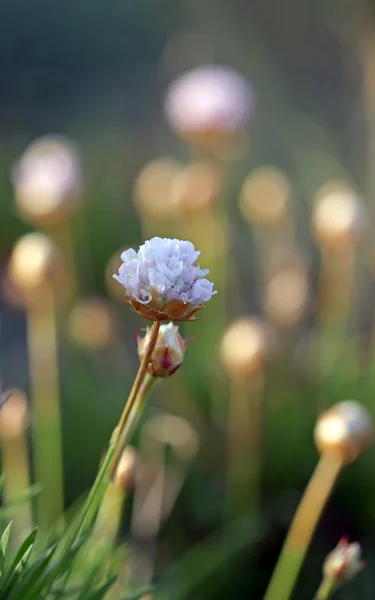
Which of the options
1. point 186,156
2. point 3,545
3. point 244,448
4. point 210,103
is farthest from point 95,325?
point 186,156

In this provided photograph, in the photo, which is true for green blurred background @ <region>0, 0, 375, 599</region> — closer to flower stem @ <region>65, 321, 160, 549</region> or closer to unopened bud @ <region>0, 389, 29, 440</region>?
unopened bud @ <region>0, 389, 29, 440</region>

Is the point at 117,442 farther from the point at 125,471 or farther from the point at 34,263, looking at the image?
the point at 34,263

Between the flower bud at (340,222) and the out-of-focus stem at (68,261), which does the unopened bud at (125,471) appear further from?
the out-of-focus stem at (68,261)

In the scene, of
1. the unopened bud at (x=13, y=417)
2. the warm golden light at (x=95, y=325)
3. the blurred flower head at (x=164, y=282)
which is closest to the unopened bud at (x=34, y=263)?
the unopened bud at (x=13, y=417)

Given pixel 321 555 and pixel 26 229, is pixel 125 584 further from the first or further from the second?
pixel 26 229

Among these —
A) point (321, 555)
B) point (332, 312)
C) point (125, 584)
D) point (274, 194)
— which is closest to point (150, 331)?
point (125, 584)
